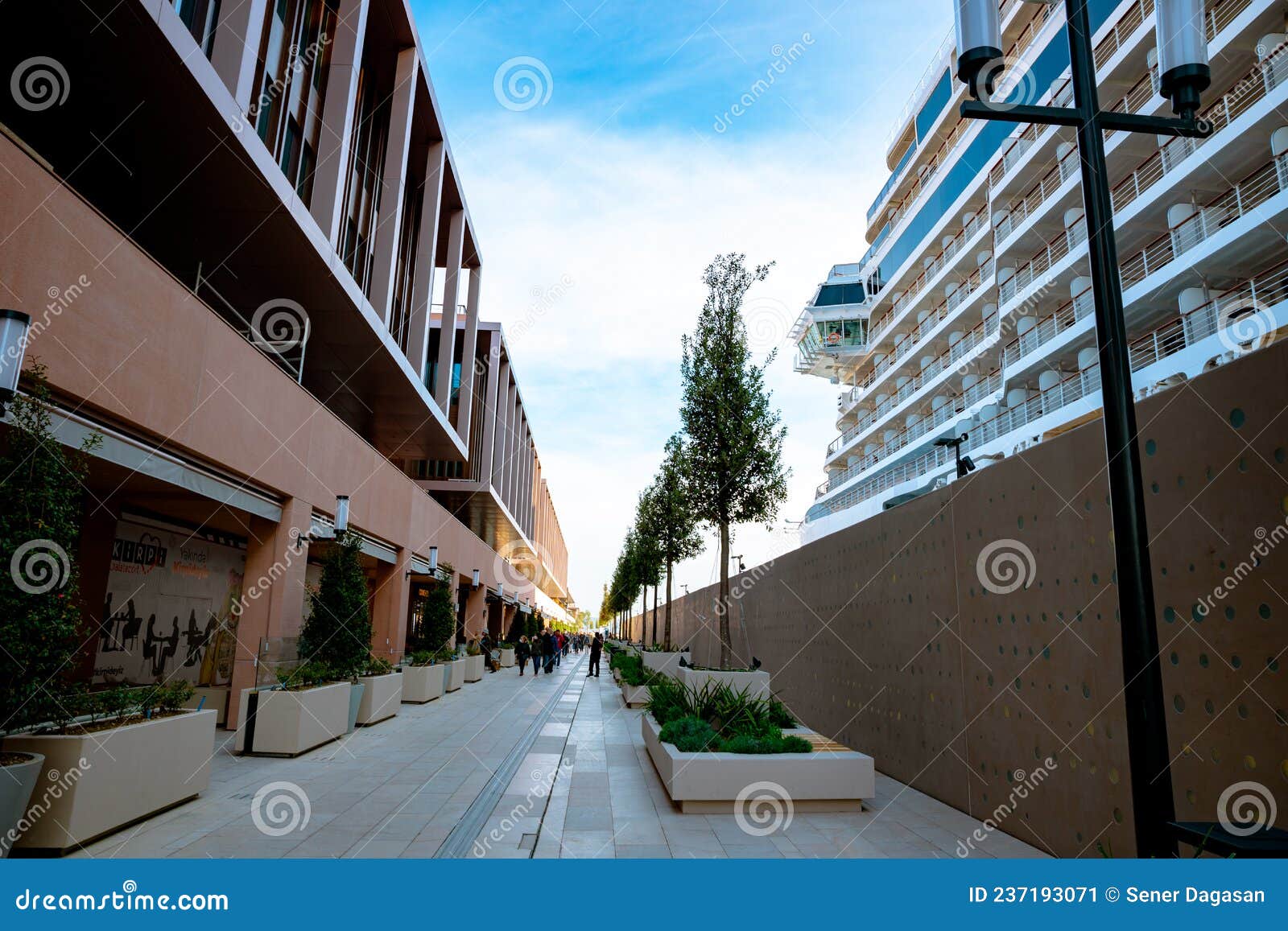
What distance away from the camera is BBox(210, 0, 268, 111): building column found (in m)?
9.79

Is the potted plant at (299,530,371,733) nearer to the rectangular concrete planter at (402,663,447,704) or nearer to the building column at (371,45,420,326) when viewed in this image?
the rectangular concrete planter at (402,663,447,704)

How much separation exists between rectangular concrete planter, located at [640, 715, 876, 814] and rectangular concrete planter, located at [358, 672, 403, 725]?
7460mm

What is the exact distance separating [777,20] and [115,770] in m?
11.0

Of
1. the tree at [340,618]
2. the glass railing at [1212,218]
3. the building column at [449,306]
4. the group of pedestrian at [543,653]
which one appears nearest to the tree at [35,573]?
the tree at [340,618]

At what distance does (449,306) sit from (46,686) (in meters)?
20.5

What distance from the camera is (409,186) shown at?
21.9 metres

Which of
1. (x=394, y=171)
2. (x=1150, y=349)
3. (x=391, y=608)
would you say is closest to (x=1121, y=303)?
(x=394, y=171)

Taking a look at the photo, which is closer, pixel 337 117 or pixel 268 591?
pixel 268 591

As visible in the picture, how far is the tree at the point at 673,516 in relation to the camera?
16.0 meters

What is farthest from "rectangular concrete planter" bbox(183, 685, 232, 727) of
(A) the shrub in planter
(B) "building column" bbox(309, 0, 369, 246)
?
(B) "building column" bbox(309, 0, 369, 246)

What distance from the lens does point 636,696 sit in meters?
15.9

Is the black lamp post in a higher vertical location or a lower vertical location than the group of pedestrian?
higher

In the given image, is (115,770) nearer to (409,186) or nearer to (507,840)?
(507,840)

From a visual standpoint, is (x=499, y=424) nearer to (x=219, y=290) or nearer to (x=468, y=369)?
(x=468, y=369)
